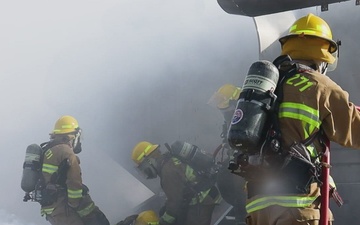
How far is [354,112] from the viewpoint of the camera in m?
2.70

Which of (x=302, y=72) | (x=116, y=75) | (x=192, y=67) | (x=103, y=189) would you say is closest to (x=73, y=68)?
(x=116, y=75)

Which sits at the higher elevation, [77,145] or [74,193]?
[77,145]

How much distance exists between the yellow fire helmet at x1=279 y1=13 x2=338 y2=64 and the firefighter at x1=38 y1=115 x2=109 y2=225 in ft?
11.7

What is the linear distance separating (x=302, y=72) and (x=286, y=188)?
503mm

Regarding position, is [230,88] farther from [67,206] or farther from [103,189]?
[103,189]

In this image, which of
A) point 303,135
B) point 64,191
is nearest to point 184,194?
point 64,191

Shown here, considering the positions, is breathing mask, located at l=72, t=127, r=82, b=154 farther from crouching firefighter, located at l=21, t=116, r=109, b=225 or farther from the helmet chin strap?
the helmet chin strap

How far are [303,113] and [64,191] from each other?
3.92m

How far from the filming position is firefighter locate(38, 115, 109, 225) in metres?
6.03

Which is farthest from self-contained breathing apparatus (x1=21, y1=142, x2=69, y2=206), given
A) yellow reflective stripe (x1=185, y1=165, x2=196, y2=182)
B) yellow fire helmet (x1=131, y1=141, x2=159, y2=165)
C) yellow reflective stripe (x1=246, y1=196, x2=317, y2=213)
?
yellow reflective stripe (x1=246, y1=196, x2=317, y2=213)

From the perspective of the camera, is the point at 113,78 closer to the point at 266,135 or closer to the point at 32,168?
the point at 32,168

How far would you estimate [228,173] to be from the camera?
581 cm

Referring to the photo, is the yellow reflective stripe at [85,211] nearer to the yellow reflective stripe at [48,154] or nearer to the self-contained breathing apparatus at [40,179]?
the self-contained breathing apparatus at [40,179]

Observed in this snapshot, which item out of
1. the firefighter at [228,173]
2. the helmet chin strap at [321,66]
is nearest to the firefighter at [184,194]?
A: the firefighter at [228,173]
